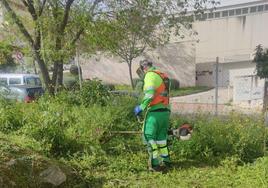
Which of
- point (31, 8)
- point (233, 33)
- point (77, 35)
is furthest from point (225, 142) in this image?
point (233, 33)

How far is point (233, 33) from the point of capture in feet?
144

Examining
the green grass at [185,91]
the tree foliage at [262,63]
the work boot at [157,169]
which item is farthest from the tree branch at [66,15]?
the green grass at [185,91]

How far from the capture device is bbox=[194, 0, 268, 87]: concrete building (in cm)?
4215

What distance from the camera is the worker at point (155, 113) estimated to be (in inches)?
249

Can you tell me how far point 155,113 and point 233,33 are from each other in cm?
3946

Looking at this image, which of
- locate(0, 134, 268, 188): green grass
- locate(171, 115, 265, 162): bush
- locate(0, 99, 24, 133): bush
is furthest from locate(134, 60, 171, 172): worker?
locate(0, 99, 24, 133): bush

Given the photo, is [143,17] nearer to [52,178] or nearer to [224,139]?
[224,139]

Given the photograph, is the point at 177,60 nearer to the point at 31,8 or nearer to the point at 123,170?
the point at 31,8

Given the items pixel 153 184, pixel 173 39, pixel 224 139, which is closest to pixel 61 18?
pixel 224 139

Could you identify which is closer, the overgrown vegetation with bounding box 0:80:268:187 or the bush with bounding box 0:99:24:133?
the overgrown vegetation with bounding box 0:80:268:187

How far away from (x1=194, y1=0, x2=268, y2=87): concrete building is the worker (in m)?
34.6

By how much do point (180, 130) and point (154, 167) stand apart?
3.50 feet

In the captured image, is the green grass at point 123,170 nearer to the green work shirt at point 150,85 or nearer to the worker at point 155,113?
the worker at point 155,113

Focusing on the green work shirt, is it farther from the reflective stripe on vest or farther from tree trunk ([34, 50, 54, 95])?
tree trunk ([34, 50, 54, 95])
